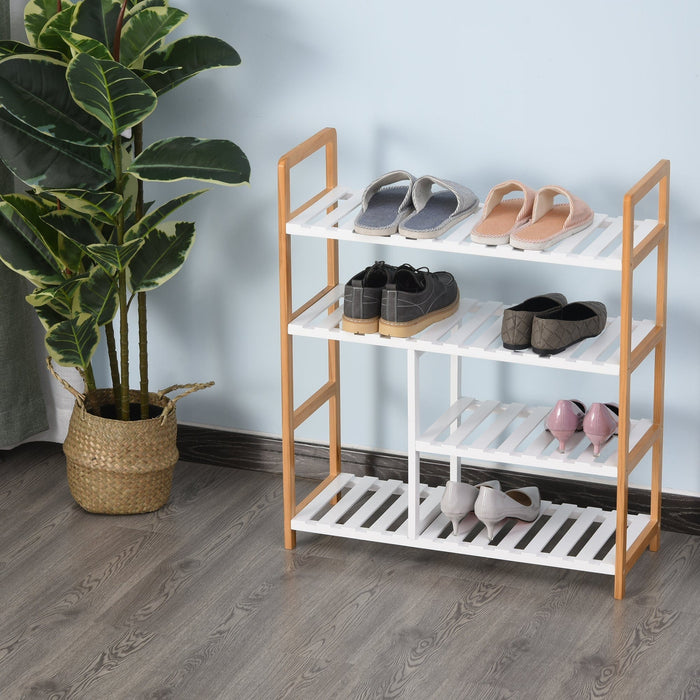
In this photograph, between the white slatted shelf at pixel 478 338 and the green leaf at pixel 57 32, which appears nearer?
the white slatted shelf at pixel 478 338

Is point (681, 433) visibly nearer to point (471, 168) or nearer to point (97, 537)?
point (471, 168)

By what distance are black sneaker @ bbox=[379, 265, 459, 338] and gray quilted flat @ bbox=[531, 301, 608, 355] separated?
21cm

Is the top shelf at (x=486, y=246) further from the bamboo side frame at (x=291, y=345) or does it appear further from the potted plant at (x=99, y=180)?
the potted plant at (x=99, y=180)

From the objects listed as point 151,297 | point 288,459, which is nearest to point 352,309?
point 288,459

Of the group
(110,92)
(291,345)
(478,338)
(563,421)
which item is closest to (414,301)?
(478,338)

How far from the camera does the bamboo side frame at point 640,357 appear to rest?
2.30 m

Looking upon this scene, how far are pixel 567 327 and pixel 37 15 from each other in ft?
4.40

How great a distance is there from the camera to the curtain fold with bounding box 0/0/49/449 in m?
3.07

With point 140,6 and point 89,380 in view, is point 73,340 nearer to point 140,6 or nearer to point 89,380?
point 89,380

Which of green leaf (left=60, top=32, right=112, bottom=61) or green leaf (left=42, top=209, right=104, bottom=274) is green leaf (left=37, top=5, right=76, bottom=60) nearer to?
green leaf (left=60, top=32, right=112, bottom=61)

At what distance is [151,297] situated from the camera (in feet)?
10.3

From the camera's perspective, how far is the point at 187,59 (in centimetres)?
268

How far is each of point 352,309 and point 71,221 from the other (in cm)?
68

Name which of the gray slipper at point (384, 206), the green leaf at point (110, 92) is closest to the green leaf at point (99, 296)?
the green leaf at point (110, 92)
